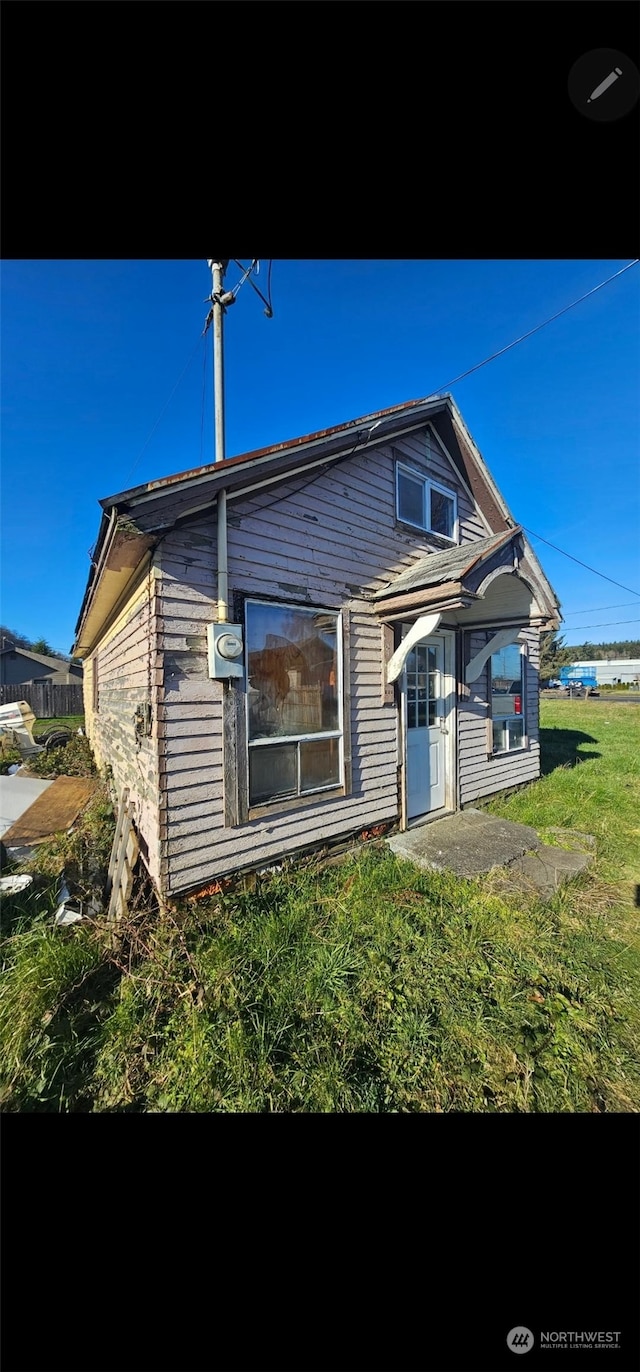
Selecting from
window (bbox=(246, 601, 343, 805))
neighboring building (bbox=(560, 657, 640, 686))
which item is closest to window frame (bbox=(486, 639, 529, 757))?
window (bbox=(246, 601, 343, 805))

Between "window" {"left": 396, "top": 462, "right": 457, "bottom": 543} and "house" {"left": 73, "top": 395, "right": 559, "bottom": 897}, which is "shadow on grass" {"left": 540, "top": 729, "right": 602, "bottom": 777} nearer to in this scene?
"house" {"left": 73, "top": 395, "right": 559, "bottom": 897}

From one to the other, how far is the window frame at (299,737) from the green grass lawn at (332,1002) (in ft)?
2.12

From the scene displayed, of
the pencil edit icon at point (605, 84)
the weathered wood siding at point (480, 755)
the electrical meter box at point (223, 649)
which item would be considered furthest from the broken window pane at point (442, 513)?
the pencil edit icon at point (605, 84)

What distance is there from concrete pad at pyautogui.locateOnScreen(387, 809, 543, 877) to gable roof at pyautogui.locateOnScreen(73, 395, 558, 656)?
3.47 metres

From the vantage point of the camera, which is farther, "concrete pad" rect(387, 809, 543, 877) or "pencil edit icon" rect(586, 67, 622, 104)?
"concrete pad" rect(387, 809, 543, 877)

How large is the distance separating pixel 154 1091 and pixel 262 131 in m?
3.38

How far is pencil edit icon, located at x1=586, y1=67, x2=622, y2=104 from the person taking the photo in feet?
2.90

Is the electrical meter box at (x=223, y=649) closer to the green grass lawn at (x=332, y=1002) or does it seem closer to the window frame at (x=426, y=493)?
the green grass lawn at (x=332, y=1002)

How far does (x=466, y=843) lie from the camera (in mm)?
4457

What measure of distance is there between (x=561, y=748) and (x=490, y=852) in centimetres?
745

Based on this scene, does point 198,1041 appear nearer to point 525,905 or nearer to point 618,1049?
point 618,1049

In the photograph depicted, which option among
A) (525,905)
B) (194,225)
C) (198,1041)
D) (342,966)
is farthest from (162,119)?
(525,905)

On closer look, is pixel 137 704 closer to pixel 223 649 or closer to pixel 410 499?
pixel 223 649
